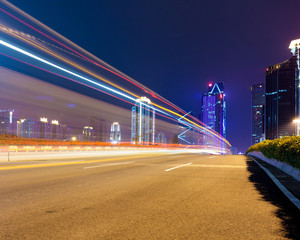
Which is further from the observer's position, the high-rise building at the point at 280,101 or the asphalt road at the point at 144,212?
the high-rise building at the point at 280,101

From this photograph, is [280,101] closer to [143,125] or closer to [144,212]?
[143,125]

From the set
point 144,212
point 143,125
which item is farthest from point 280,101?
point 144,212

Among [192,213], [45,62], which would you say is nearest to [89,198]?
[192,213]

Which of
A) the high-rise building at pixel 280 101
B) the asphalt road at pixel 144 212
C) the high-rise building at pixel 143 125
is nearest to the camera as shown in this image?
the asphalt road at pixel 144 212

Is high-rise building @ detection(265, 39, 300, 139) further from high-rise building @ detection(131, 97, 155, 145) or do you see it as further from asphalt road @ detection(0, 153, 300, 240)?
asphalt road @ detection(0, 153, 300, 240)

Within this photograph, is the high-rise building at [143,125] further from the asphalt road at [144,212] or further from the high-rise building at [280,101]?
the high-rise building at [280,101]

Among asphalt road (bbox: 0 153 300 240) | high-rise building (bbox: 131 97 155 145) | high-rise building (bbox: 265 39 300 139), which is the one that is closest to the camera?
asphalt road (bbox: 0 153 300 240)

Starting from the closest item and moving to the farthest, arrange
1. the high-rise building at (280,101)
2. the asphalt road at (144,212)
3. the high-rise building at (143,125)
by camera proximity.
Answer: the asphalt road at (144,212)
the high-rise building at (143,125)
the high-rise building at (280,101)

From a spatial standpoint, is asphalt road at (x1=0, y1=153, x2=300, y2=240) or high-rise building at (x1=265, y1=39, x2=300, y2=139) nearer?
asphalt road at (x1=0, y1=153, x2=300, y2=240)

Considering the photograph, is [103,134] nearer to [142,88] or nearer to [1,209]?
[142,88]

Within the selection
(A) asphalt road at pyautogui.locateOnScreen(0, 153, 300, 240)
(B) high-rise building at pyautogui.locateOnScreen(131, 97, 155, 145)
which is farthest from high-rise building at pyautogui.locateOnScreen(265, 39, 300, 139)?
(A) asphalt road at pyautogui.locateOnScreen(0, 153, 300, 240)

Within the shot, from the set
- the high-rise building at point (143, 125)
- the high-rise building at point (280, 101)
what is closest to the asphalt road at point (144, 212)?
the high-rise building at point (143, 125)

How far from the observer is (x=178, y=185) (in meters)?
6.89

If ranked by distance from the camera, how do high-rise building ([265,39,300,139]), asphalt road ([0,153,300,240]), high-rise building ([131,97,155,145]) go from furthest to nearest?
high-rise building ([265,39,300,139]), high-rise building ([131,97,155,145]), asphalt road ([0,153,300,240])
